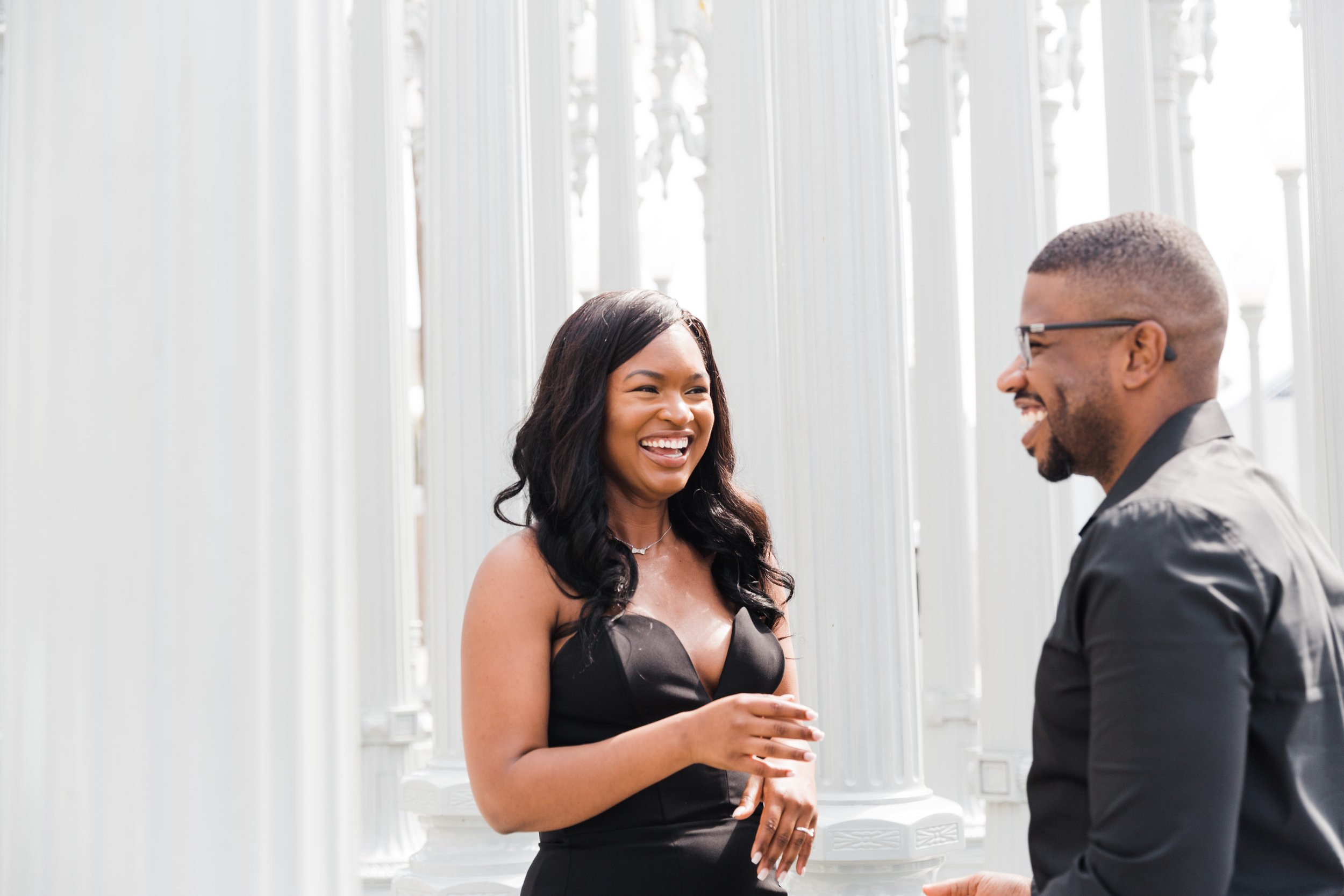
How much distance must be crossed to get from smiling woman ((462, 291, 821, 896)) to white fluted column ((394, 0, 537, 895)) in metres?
4.73

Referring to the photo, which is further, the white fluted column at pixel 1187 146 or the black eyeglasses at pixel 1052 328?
the white fluted column at pixel 1187 146

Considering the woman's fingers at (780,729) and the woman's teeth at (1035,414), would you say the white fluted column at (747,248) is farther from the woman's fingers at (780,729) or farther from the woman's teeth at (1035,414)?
the woman's teeth at (1035,414)

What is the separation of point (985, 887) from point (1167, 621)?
115 centimetres

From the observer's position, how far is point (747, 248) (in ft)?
39.8

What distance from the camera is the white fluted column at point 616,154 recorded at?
15.5 meters

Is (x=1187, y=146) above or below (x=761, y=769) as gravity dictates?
above

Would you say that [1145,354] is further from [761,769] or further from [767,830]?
[767,830]

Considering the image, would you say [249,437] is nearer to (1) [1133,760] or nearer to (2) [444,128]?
(1) [1133,760]

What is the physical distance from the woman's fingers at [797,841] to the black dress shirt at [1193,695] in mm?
1299

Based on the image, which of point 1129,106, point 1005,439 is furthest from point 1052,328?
point 1129,106

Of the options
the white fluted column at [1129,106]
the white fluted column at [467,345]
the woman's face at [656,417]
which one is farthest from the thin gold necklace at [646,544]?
the white fluted column at [1129,106]

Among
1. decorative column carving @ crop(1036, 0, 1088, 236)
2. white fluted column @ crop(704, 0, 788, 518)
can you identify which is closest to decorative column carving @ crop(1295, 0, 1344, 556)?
white fluted column @ crop(704, 0, 788, 518)

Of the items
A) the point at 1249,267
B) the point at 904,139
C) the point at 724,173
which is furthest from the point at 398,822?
the point at 1249,267

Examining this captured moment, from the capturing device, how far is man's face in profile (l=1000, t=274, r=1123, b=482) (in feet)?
10.4
